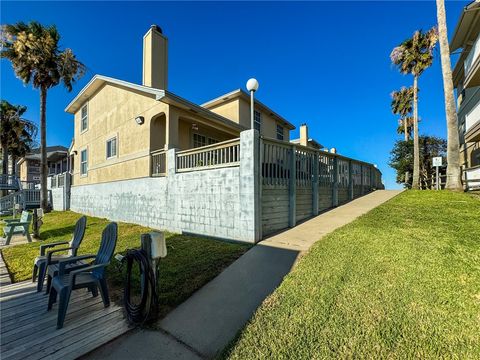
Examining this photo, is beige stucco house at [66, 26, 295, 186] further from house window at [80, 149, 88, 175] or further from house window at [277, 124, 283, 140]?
house window at [277, 124, 283, 140]

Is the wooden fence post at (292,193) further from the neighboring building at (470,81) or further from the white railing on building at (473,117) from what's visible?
the white railing on building at (473,117)

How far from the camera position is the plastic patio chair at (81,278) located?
130 inches

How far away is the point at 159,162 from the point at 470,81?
17.1 metres

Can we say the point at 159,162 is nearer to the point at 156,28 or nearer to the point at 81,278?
the point at 156,28

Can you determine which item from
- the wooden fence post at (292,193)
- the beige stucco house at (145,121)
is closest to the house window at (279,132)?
the beige stucco house at (145,121)

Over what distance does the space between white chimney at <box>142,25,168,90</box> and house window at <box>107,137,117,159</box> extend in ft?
13.5

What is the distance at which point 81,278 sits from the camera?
384 centimetres

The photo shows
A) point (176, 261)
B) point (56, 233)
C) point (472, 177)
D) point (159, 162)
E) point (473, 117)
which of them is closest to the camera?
point (176, 261)

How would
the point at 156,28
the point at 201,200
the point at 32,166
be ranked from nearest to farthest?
1. the point at 201,200
2. the point at 156,28
3. the point at 32,166

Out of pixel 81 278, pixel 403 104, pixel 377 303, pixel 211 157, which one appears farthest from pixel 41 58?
pixel 403 104

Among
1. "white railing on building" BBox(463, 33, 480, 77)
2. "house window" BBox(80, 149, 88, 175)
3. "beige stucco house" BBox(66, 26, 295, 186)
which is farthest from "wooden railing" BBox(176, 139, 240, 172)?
"white railing on building" BBox(463, 33, 480, 77)

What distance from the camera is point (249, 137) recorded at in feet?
20.6

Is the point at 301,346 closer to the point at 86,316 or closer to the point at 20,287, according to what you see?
the point at 86,316

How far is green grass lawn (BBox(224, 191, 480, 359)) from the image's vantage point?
249 cm
